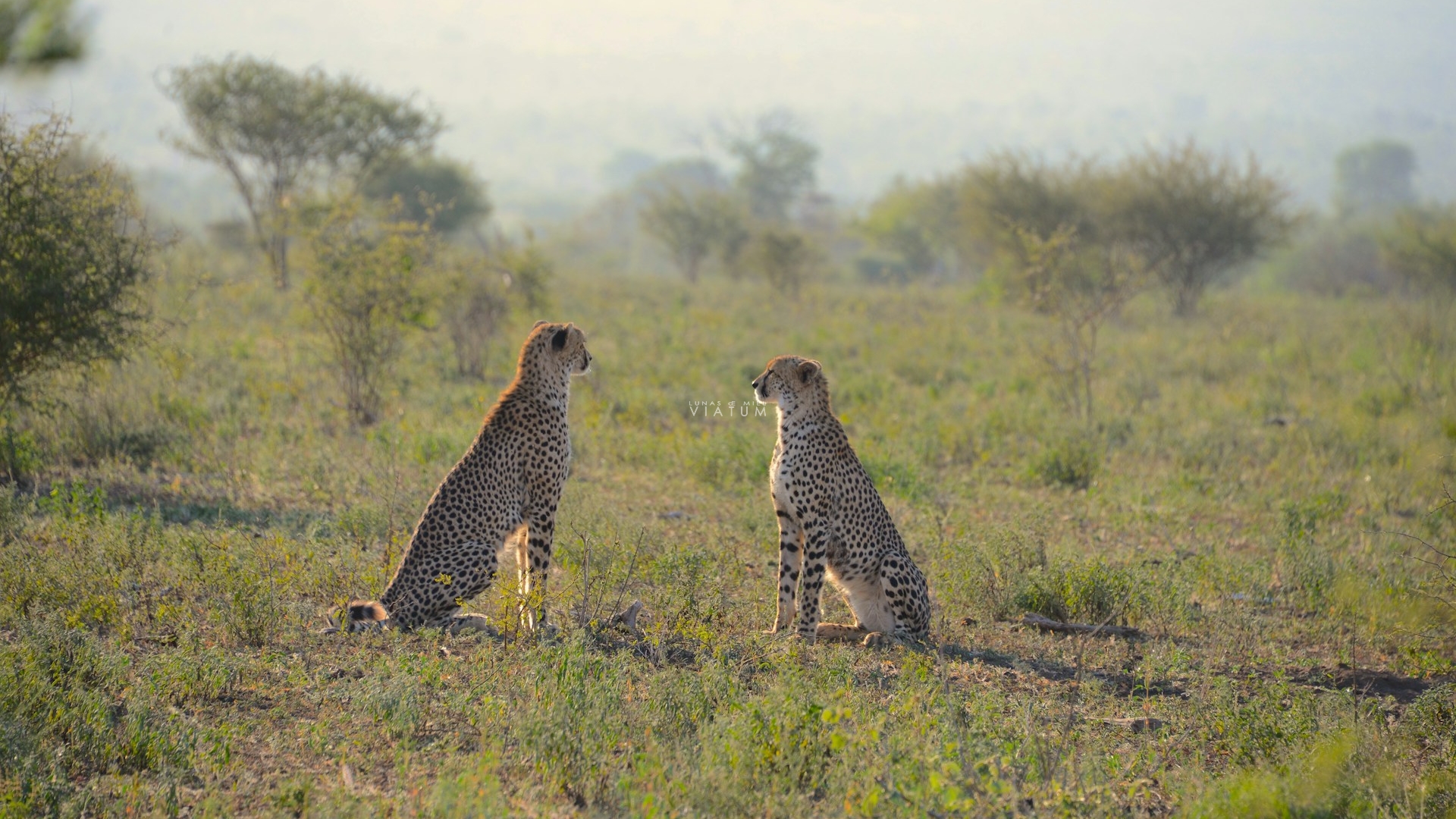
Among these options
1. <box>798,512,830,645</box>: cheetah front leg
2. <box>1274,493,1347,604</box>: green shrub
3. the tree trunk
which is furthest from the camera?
the tree trunk

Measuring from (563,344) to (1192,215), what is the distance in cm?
2218

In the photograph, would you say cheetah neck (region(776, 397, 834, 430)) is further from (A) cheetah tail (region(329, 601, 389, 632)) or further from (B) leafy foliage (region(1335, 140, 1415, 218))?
(B) leafy foliage (region(1335, 140, 1415, 218))

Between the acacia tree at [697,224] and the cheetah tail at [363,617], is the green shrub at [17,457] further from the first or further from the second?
the acacia tree at [697,224]

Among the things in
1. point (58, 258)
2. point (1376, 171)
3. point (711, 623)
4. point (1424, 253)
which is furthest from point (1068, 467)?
point (1376, 171)

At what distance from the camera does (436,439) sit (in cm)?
874

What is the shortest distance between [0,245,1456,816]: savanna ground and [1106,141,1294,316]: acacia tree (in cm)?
1346

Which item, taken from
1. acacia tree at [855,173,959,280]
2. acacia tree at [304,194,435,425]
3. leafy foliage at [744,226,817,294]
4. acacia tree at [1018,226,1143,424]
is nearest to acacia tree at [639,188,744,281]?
leafy foliage at [744,226,817,294]

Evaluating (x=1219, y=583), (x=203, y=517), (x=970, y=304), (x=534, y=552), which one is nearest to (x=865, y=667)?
(x=534, y=552)

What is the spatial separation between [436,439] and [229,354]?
5.88 metres

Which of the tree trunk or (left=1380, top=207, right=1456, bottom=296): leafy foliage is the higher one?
(left=1380, top=207, right=1456, bottom=296): leafy foliage

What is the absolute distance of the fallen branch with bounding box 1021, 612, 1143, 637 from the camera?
230 inches

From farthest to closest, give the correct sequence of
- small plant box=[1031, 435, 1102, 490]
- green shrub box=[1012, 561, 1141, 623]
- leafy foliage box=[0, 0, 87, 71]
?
small plant box=[1031, 435, 1102, 490], leafy foliage box=[0, 0, 87, 71], green shrub box=[1012, 561, 1141, 623]

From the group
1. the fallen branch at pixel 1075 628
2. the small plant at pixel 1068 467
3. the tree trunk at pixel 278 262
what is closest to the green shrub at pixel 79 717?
the fallen branch at pixel 1075 628

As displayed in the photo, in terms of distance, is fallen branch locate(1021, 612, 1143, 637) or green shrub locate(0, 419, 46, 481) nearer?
fallen branch locate(1021, 612, 1143, 637)
